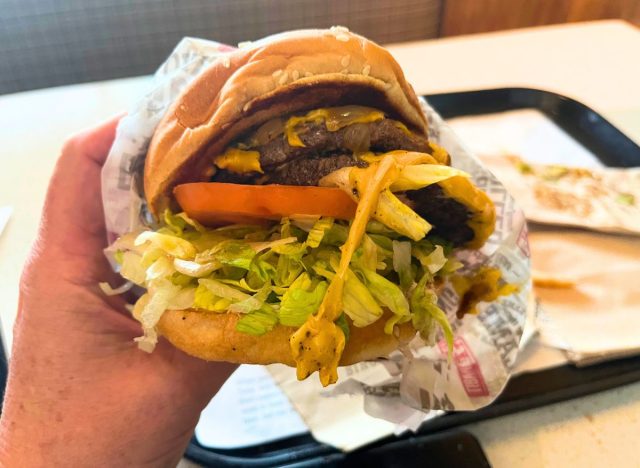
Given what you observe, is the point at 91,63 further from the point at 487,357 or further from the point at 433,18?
the point at 487,357

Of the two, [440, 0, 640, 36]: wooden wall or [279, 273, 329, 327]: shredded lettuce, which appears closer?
[279, 273, 329, 327]: shredded lettuce

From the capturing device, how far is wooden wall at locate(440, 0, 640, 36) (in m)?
2.70

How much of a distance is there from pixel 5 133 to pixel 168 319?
1.23 metres

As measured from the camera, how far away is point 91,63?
8.27 feet

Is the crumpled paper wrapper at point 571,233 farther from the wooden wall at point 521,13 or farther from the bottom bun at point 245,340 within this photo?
the wooden wall at point 521,13

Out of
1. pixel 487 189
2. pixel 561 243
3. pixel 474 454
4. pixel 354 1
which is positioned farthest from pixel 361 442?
pixel 354 1

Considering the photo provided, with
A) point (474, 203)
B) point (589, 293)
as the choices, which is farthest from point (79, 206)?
point (589, 293)

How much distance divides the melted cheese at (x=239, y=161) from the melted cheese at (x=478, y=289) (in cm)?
40

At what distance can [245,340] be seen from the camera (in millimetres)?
721

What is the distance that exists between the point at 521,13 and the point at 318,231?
252 centimetres

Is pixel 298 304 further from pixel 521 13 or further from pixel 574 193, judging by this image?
pixel 521 13

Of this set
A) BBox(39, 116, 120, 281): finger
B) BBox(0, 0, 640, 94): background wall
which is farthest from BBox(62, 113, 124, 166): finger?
BBox(0, 0, 640, 94): background wall

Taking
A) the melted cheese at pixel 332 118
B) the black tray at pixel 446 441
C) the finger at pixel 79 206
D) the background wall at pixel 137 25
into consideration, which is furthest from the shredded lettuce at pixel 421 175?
the background wall at pixel 137 25

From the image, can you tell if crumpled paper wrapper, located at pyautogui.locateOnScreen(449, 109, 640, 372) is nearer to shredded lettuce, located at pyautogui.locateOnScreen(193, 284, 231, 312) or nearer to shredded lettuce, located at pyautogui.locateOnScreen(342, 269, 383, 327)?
shredded lettuce, located at pyautogui.locateOnScreen(342, 269, 383, 327)
